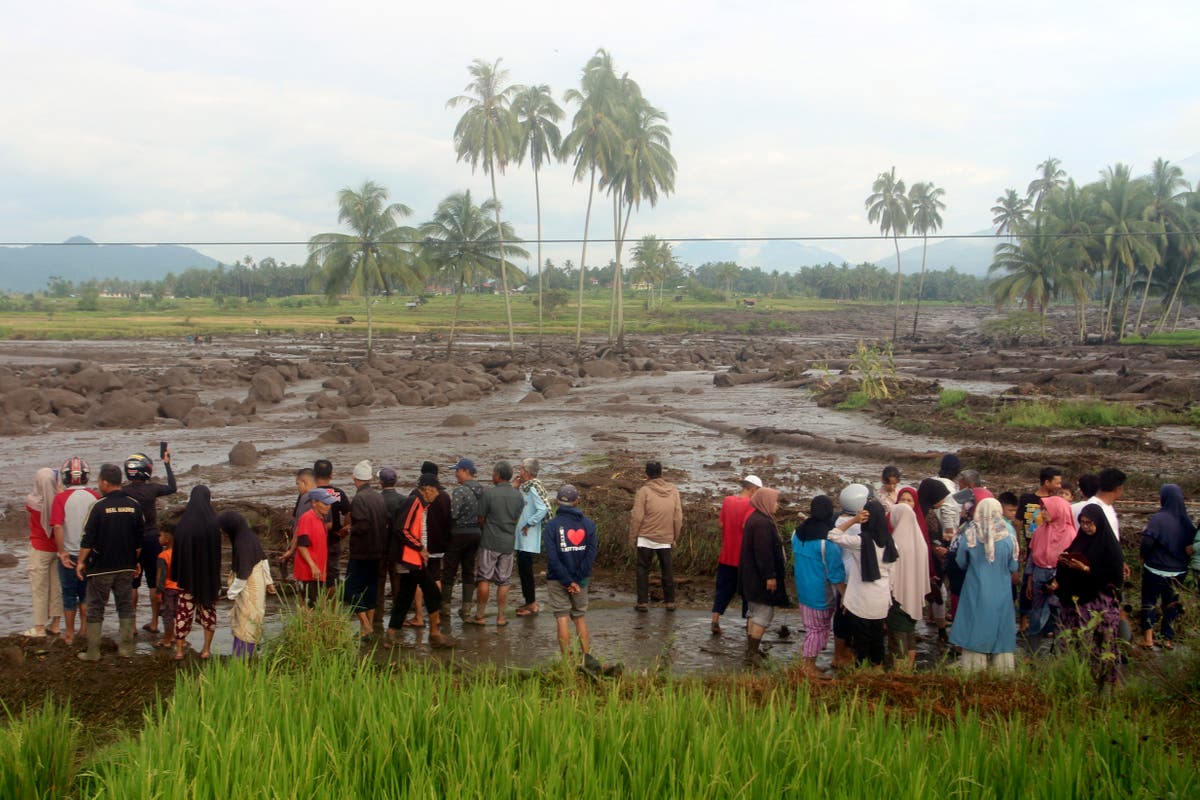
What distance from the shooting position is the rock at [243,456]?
19.0 m

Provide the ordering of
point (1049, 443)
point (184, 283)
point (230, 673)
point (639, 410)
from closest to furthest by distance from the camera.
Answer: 1. point (230, 673)
2. point (1049, 443)
3. point (639, 410)
4. point (184, 283)

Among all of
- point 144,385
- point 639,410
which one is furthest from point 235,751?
point 144,385

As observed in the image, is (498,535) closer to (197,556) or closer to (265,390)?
(197,556)

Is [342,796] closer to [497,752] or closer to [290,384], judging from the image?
[497,752]

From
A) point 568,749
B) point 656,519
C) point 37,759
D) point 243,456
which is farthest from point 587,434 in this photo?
point 568,749

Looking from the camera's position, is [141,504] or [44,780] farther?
[141,504]

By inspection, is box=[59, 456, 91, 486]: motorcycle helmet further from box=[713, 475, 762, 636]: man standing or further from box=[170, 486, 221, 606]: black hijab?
box=[713, 475, 762, 636]: man standing

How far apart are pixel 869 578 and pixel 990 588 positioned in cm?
84

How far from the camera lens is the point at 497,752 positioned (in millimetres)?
4785

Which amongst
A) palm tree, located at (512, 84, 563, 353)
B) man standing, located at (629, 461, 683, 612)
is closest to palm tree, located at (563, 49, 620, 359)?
palm tree, located at (512, 84, 563, 353)

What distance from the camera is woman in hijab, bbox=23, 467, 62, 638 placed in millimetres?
7922

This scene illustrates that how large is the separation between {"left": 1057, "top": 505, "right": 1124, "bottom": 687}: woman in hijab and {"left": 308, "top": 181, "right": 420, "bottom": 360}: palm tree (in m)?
42.6

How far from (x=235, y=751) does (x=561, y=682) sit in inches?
100

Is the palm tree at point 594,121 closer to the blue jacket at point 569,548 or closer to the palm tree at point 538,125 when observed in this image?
the palm tree at point 538,125
